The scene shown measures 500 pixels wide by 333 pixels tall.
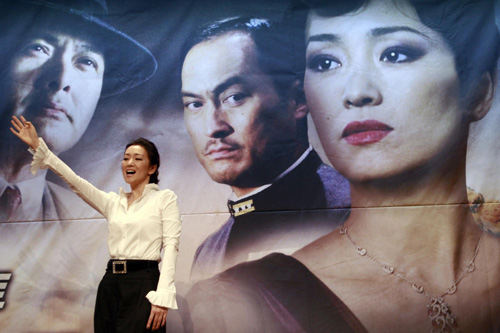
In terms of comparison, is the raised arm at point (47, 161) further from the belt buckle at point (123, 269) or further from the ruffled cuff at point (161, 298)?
the ruffled cuff at point (161, 298)

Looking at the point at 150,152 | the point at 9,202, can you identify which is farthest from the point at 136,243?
the point at 9,202

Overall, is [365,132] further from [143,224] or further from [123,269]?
[123,269]

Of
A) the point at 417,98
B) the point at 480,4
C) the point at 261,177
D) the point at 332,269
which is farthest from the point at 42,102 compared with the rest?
the point at 480,4

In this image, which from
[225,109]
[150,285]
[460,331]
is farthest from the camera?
[225,109]

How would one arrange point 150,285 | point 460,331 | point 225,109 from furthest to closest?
point 225,109 < point 460,331 < point 150,285

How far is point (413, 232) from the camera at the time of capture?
2650 mm

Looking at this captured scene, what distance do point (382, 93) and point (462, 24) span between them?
64 centimetres

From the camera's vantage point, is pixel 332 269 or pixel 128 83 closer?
pixel 332 269

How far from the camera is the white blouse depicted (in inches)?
73.2

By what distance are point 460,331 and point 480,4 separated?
1.86 metres

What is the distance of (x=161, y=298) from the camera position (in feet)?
5.92

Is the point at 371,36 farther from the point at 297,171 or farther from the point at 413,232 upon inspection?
the point at 413,232

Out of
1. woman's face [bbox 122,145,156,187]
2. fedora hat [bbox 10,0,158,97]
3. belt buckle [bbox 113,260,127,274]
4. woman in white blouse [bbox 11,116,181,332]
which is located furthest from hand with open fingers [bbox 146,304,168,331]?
fedora hat [bbox 10,0,158,97]

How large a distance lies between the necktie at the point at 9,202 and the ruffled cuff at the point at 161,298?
1.42 metres
